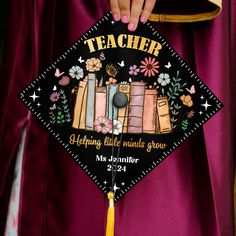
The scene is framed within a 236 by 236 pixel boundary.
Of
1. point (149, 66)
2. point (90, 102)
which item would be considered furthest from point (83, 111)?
point (149, 66)

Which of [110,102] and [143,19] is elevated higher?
[143,19]

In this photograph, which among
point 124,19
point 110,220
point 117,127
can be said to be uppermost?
point 124,19

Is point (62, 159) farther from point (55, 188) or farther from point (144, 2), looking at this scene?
point (144, 2)

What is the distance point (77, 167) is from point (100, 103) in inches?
4.5

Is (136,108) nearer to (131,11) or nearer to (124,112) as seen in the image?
(124,112)

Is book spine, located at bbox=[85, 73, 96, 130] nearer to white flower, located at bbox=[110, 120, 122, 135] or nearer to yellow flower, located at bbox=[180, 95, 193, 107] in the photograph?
white flower, located at bbox=[110, 120, 122, 135]

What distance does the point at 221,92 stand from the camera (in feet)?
2.44

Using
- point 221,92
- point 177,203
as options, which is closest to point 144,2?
point 221,92

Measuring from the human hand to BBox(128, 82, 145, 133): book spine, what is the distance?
89mm

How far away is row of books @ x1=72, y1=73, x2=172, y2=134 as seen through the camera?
0.68 m

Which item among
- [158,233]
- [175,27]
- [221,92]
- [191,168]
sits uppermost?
[175,27]

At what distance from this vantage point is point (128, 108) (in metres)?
0.69

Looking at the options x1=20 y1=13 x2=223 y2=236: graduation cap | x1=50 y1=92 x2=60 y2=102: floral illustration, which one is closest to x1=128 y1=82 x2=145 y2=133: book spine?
x1=20 y1=13 x2=223 y2=236: graduation cap

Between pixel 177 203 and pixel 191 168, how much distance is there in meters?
0.06
